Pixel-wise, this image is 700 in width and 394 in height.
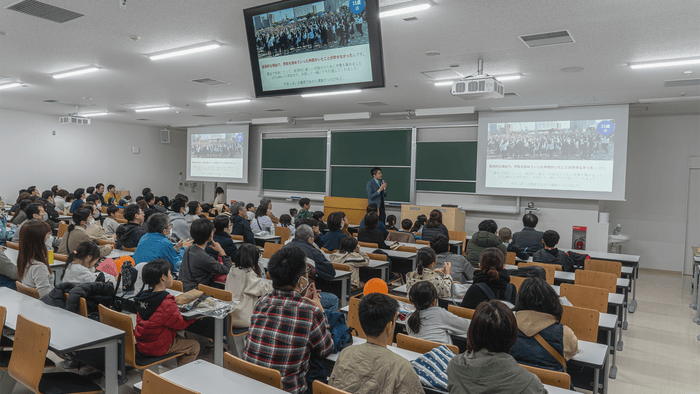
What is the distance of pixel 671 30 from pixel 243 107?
Answer: 824 centimetres

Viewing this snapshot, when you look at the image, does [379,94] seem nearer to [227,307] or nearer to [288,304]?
[227,307]

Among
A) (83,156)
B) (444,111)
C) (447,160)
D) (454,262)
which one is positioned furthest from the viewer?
(83,156)

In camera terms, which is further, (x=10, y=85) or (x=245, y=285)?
(x=10, y=85)

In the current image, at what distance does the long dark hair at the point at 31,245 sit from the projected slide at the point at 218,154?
993cm

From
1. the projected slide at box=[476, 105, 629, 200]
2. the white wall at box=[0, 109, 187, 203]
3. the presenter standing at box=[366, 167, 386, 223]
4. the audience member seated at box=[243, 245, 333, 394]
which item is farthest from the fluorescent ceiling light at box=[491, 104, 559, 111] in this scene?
the white wall at box=[0, 109, 187, 203]

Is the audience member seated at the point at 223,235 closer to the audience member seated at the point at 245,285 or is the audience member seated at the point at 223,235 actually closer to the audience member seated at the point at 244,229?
the audience member seated at the point at 244,229

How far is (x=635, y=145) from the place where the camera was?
30.3 ft

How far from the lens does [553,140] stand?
8.78 meters

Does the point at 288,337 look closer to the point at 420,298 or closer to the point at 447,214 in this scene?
the point at 420,298

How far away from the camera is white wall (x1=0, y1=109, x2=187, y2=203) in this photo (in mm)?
12141

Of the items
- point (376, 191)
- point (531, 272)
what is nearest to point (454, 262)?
point (531, 272)

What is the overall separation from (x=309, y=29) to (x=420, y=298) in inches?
80.9

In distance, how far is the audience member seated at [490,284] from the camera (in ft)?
11.0

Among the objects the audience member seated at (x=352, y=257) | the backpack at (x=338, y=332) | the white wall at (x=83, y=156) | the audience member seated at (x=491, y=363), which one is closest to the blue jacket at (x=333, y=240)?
the audience member seated at (x=352, y=257)
